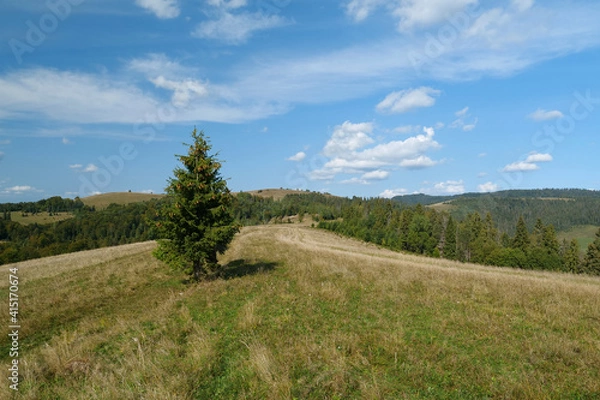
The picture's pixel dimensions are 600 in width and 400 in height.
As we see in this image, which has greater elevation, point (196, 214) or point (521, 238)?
point (196, 214)

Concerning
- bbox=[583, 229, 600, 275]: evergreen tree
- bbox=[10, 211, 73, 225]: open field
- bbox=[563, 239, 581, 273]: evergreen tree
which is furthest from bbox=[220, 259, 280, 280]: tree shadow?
bbox=[10, 211, 73, 225]: open field

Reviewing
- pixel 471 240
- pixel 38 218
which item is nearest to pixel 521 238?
pixel 471 240

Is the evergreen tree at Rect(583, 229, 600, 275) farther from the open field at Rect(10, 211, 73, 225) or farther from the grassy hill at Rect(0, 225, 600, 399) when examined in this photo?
the open field at Rect(10, 211, 73, 225)

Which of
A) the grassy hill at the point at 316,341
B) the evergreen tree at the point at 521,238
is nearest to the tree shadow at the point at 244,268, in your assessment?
the grassy hill at the point at 316,341

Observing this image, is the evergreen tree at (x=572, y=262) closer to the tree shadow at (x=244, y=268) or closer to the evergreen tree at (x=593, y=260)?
the evergreen tree at (x=593, y=260)

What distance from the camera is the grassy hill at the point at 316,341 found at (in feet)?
22.1

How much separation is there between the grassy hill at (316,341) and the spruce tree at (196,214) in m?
1.91

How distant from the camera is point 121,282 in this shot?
20.2m

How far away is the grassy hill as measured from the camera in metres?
6.73

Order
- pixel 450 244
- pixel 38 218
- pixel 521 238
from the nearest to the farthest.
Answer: pixel 521 238, pixel 450 244, pixel 38 218

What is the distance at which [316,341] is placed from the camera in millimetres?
8984

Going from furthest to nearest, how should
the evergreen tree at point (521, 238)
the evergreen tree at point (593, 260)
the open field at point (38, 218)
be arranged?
1. the open field at point (38, 218)
2. the evergreen tree at point (521, 238)
3. the evergreen tree at point (593, 260)

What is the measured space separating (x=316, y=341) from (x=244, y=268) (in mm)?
13397

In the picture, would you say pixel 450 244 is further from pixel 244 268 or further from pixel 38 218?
pixel 38 218
